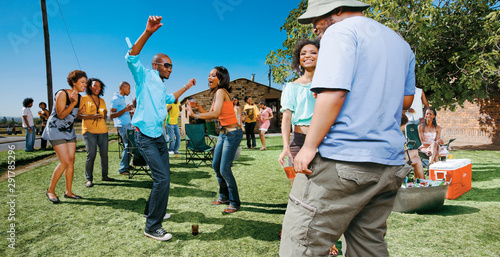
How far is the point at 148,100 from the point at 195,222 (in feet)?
5.54

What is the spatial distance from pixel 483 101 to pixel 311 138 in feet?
57.6

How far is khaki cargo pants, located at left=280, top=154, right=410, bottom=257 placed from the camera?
46.2 inches

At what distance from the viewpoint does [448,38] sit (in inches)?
395

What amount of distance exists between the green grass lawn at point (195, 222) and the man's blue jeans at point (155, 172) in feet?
1.07

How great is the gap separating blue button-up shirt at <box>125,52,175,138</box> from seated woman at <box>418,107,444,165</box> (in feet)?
17.2

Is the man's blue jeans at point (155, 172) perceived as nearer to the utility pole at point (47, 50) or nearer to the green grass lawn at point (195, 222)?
the green grass lawn at point (195, 222)

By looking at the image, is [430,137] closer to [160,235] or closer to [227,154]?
[227,154]

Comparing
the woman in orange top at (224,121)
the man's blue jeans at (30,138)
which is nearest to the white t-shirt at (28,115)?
the man's blue jeans at (30,138)

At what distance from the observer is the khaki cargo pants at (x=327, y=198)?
3.85ft

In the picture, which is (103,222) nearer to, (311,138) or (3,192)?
(3,192)

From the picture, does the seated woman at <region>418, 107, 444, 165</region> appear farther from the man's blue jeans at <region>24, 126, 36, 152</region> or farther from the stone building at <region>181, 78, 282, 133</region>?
the stone building at <region>181, 78, 282, 133</region>

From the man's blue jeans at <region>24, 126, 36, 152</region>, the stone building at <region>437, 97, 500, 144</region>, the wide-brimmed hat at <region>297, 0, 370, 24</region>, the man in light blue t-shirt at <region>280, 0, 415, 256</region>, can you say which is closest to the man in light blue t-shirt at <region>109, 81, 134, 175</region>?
the wide-brimmed hat at <region>297, 0, 370, 24</region>

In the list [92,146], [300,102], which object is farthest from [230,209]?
[92,146]

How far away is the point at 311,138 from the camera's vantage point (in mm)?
1207
